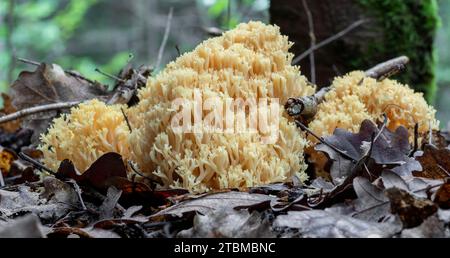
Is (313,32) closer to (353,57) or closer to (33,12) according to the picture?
(353,57)

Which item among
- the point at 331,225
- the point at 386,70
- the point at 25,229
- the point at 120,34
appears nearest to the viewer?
the point at 25,229

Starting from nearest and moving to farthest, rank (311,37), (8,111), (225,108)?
1. (225,108)
2. (8,111)
3. (311,37)

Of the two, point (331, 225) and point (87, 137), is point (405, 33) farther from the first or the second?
point (331, 225)

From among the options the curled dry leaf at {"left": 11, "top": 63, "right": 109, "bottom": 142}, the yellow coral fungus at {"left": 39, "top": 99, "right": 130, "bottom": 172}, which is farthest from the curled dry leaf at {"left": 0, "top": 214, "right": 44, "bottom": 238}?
the curled dry leaf at {"left": 11, "top": 63, "right": 109, "bottom": 142}

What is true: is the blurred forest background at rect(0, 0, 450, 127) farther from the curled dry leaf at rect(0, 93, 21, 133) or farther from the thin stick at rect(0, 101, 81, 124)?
the thin stick at rect(0, 101, 81, 124)

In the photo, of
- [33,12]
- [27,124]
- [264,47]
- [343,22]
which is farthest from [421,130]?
[33,12]

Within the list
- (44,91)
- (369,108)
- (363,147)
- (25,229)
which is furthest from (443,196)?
(44,91)
